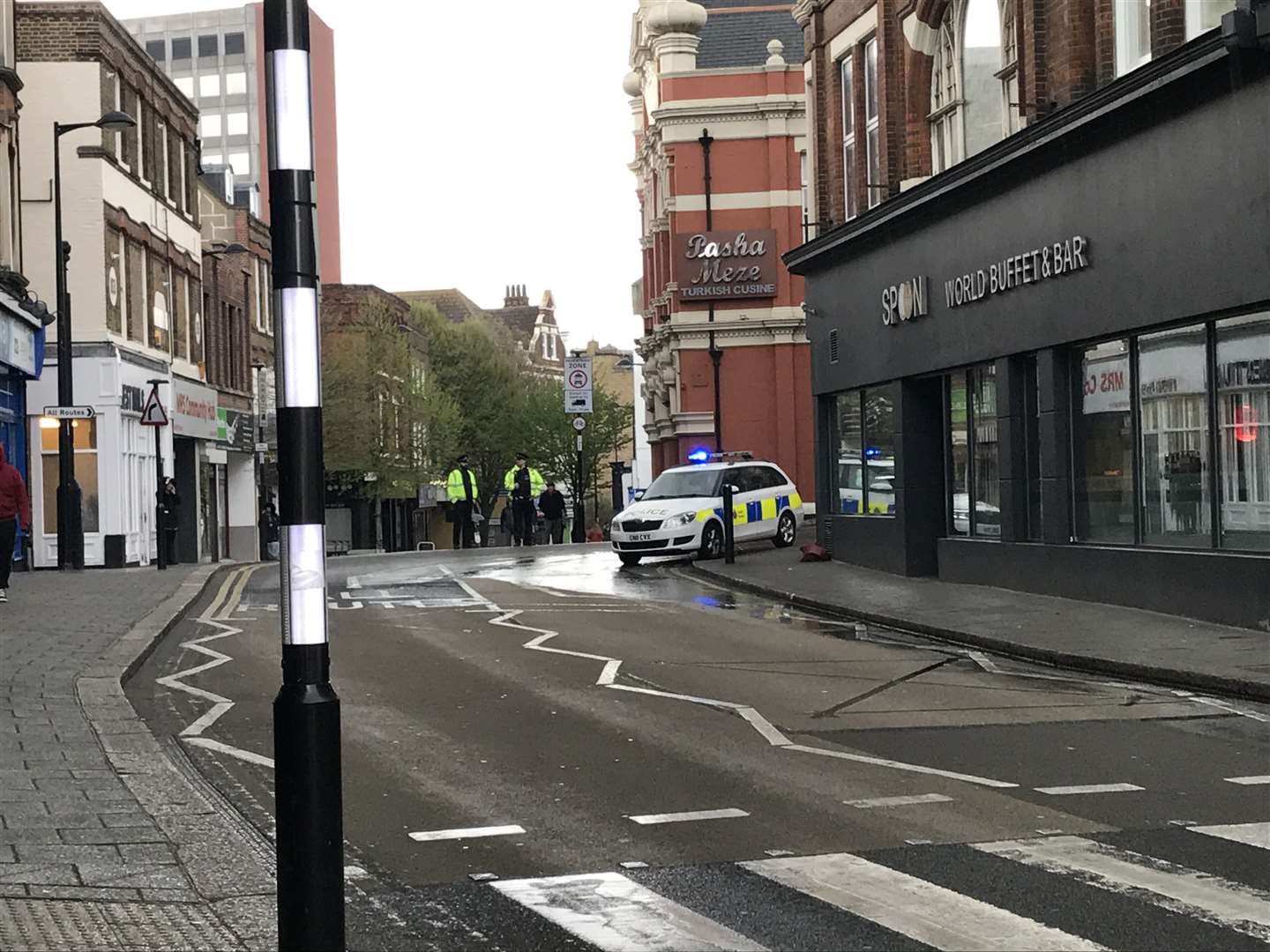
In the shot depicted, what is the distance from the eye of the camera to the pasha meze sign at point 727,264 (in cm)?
4597

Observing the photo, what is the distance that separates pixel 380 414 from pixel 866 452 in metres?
34.6

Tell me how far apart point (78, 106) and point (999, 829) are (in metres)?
32.6

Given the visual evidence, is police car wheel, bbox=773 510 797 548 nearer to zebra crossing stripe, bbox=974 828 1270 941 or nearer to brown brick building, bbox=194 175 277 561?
brown brick building, bbox=194 175 277 561

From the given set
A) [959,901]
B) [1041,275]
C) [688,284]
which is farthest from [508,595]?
[688,284]

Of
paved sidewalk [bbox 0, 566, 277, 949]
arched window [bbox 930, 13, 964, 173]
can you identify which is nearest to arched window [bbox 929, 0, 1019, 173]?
arched window [bbox 930, 13, 964, 173]

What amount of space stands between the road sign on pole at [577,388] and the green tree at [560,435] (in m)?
20.8

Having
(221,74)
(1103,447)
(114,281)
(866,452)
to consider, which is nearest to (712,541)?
(866,452)

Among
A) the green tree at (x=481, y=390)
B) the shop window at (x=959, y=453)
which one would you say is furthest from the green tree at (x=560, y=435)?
the shop window at (x=959, y=453)

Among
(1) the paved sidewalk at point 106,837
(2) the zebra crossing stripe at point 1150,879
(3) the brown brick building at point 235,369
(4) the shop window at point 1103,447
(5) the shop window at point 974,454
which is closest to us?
(1) the paved sidewalk at point 106,837

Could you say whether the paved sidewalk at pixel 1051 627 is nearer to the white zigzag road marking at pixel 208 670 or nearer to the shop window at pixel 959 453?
the shop window at pixel 959 453

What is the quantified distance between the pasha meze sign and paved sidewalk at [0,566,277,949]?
111 ft

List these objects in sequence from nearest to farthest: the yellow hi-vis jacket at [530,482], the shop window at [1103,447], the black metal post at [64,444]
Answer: the shop window at [1103,447] < the black metal post at [64,444] < the yellow hi-vis jacket at [530,482]

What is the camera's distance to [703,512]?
2836 centimetres

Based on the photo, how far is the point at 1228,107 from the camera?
49.6ft
